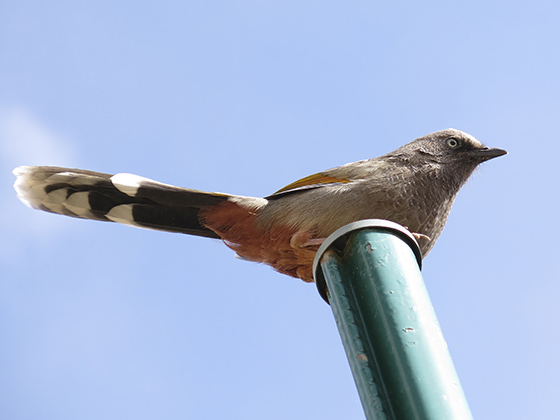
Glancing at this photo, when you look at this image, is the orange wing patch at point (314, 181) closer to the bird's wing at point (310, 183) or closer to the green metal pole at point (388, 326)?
the bird's wing at point (310, 183)

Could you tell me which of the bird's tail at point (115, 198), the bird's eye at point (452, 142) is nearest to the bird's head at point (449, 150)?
the bird's eye at point (452, 142)

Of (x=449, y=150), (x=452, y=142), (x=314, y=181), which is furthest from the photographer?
(x=452, y=142)

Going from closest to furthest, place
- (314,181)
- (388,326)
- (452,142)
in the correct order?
(388,326), (314,181), (452,142)

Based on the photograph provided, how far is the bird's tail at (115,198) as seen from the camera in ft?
18.4

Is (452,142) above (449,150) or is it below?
above

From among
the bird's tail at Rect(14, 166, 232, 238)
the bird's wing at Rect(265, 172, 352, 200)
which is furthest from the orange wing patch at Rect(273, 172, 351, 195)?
the bird's tail at Rect(14, 166, 232, 238)

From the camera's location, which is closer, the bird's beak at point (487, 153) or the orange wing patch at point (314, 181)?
the orange wing patch at point (314, 181)

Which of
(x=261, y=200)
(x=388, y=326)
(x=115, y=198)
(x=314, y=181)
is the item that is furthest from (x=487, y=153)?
(x=388, y=326)

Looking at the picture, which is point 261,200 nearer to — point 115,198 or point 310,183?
point 310,183

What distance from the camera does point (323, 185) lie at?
5.50 metres

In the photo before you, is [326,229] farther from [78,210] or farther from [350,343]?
[350,343]

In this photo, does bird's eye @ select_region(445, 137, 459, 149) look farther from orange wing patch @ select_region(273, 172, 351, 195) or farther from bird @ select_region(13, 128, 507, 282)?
orange wing patch @ select_region(273, 172, 351, 195)

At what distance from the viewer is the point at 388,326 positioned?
218 cm

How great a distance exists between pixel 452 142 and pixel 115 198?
3.25 meters
